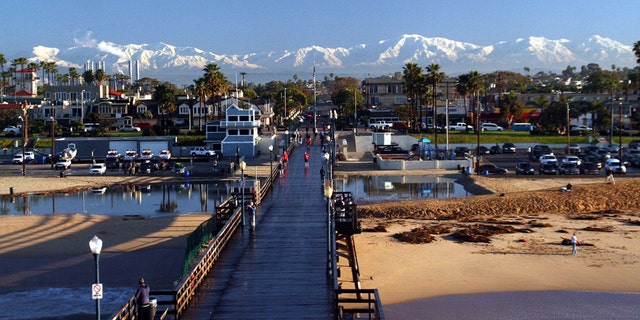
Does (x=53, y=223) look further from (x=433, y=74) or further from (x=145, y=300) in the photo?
(x=433, y=74)

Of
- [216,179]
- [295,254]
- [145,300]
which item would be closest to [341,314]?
[145,300]

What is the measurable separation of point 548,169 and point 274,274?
41083mm

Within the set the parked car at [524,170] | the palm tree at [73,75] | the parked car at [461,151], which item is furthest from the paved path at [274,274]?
the palm tree at [73,75]

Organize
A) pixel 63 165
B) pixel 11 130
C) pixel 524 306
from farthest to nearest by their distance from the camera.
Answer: pixel 11 130 → pixel 63 165 → pixel 524 306

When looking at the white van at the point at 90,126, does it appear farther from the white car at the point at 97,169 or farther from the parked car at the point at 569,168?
the parked car at the point at 569,168

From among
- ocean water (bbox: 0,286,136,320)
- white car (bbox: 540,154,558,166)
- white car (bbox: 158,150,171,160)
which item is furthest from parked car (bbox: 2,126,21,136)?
ocean water (bbox: 0,286,136,320)

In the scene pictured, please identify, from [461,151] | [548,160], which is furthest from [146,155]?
[548,160]

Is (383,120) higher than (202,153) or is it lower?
higher

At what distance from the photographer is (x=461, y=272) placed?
27.1m

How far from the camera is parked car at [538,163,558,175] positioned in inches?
2214

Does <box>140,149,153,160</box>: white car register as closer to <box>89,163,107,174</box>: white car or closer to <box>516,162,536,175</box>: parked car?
<box>89,163,107,174</box>: white car

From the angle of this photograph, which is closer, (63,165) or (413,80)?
(63,165)

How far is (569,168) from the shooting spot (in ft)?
184

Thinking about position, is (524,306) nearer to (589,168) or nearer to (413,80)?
(589,168)
